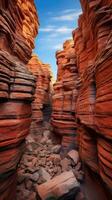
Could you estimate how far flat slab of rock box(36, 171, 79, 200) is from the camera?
24.9 ft

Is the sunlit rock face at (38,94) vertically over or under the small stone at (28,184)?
over

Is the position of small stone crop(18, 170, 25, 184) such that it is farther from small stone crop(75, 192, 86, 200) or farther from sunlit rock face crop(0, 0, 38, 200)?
small stone crop(75, 192, 86, 200)

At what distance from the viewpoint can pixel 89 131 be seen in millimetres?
8648

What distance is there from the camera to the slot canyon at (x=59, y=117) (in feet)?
18.9

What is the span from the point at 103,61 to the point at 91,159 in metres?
5.05

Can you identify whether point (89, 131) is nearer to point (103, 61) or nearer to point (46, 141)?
point (103, 61)

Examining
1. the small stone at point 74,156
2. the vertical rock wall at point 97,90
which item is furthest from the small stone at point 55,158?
the vertical rock wall at point 97,90

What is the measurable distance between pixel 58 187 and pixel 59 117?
24.6ft

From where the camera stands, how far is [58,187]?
7.83m

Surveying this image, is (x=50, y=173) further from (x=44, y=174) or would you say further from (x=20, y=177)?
(x=20, y=177)

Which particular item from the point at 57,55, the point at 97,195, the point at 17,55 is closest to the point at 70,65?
the point at 57,55

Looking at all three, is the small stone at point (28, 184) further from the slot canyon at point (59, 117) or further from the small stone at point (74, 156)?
the small stone at point (74, 156)

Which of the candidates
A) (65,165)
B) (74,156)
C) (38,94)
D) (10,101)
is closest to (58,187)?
(65,165)

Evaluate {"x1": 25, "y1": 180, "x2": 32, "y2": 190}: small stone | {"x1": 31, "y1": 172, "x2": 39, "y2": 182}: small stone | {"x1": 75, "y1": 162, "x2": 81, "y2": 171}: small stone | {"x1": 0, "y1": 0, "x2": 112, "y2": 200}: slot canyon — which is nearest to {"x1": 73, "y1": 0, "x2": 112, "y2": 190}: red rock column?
{"x1": 0, "y1": 0, "x2": 112, "y2": 200}: slot canyon
